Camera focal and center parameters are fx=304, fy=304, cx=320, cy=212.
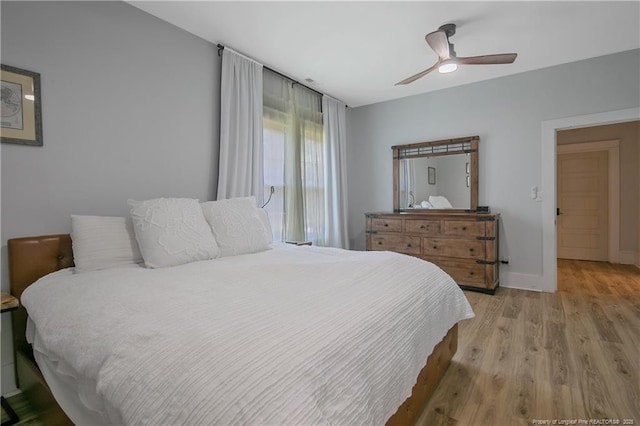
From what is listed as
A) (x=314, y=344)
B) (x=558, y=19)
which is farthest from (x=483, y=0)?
(x=314, y=344)

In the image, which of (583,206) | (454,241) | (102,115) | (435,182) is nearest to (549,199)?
(454,241)

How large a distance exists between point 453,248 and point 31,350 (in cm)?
370

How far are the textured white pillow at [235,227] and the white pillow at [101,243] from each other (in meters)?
0.49

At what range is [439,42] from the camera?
2297 millimetres

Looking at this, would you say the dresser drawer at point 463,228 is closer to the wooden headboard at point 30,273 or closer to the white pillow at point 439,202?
the white pillow at point 439,202

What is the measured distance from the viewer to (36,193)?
1816mm

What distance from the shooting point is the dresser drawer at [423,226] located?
3691 mm

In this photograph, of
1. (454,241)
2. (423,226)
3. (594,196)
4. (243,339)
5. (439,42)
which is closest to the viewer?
(243,339)

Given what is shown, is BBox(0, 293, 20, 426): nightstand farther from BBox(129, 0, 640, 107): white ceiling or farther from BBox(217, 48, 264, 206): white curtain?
BBox(129, 0, 640, 107): white ceiling

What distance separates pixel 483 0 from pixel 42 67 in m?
2.98

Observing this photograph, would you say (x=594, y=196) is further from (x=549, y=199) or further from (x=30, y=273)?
(x=30, y=273)

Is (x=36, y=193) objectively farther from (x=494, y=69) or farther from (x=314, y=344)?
(x=494, y=69)

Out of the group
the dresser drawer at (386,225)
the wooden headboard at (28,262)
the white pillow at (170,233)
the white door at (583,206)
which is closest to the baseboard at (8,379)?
the wooden headboard at (28,262)

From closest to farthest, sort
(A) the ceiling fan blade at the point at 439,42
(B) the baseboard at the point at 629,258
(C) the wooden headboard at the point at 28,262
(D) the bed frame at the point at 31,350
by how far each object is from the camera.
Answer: (D) the bed frame at the point at 31,350 → (C) the wooden headboard at the point at 28,262 → (A) the ceiling fan blade at the point at 439,42 → (B) the baseboard at the point at 629,258
